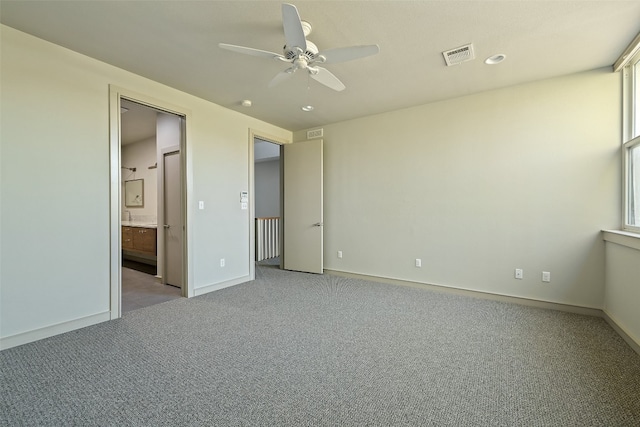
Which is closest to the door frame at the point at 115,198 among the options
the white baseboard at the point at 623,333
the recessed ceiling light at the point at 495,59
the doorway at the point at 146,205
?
the doorway at the point at 146,205

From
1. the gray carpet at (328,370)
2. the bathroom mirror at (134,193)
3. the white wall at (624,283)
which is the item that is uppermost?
the bathroom mirror at (134,193)

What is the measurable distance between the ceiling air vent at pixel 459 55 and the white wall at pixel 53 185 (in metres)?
3.18

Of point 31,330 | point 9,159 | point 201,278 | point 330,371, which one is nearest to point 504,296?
point 330,371

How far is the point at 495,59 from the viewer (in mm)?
2791

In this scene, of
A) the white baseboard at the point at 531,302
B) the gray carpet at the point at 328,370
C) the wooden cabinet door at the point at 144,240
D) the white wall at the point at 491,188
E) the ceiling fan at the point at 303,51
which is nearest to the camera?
the gray carpet at the point at 328,370

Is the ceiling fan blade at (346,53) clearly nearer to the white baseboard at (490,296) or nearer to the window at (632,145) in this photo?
the window at (632,145)

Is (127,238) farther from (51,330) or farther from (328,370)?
(328,370)

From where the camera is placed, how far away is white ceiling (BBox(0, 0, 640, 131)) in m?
2.07

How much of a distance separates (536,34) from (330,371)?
10.4 feet

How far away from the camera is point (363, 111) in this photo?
170 inches

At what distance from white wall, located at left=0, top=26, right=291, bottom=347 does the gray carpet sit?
1.08ft

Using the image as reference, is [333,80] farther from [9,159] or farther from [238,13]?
[9,159]

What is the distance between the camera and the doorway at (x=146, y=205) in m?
3.01

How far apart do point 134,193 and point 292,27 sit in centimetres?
644
